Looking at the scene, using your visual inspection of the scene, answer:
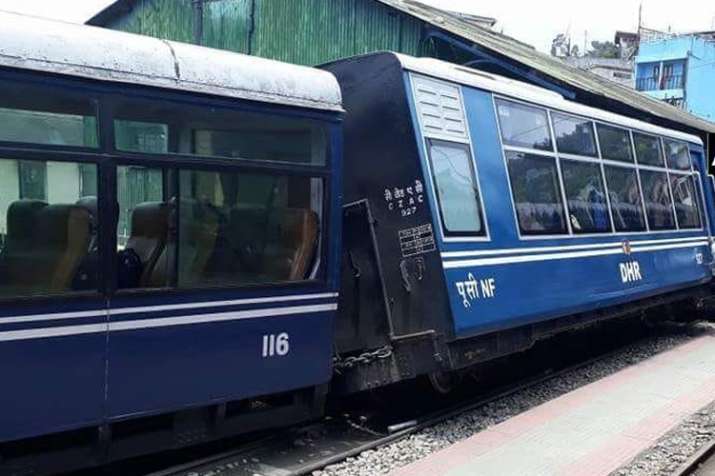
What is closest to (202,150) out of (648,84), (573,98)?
(573,98)

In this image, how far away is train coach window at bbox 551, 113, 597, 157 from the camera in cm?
774

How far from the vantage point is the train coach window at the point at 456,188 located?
→ 603cm

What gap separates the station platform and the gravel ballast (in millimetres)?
249

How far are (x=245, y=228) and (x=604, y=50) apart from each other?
7753 cm

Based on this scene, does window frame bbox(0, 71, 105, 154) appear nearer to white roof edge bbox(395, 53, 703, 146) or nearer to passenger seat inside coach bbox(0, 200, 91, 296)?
passenger seat inside coach bbox(0, 200, 91, 296)

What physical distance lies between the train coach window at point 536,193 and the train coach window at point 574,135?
337mm

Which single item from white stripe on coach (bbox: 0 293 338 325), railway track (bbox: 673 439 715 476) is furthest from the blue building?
white stripe on coach (bbox: 0 293 338 325)

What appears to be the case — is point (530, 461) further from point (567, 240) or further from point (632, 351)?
point (632, 351)

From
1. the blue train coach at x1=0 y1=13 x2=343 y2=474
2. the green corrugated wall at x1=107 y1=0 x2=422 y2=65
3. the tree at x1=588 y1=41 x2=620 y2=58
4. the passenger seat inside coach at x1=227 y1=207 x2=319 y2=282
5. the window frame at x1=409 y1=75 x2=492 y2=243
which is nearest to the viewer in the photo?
the blue train coach at x1=0 y1=13 x2=343 y2=474

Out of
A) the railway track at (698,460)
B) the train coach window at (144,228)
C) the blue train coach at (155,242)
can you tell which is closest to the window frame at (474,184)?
the blue train coach at (155,242)

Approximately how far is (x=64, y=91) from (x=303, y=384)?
8.25 ft

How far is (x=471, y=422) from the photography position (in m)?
6.59

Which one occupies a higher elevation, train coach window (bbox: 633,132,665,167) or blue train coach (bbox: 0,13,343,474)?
train coach window (bbox: 633,132,665,167)

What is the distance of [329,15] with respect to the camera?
15.2 m
